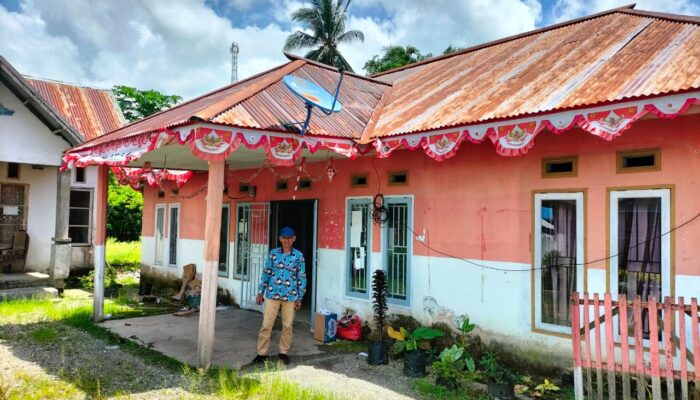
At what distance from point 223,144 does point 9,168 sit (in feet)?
33.8

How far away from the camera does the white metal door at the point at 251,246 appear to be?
998 centimetres

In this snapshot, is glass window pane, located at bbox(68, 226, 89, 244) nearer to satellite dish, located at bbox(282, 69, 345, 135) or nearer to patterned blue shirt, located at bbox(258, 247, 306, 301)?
patterned blue shirt, located at bbox(258, 247, 306, 301)

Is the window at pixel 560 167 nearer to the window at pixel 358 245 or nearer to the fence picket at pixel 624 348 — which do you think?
the fence picket at pixel 624 348

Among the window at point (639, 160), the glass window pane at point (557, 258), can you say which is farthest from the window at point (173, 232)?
the window at point (639, 160)

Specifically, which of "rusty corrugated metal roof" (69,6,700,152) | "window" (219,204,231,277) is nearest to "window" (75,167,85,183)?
"window" (219,204,231,277)

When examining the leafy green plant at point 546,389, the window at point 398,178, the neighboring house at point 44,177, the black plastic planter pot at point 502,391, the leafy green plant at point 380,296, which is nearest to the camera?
the black plastic planter pot at point 502,391

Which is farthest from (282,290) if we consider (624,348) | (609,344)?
(624,348)

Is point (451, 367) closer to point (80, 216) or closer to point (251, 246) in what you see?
point (251, 246)

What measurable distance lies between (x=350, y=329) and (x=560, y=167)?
3.93 m

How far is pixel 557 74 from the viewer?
6.30m

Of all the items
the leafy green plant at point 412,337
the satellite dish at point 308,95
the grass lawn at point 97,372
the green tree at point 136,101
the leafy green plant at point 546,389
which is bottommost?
the grass lawn at point 97,372

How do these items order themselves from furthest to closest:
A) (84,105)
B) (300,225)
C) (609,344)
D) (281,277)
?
(84,105), (300,225), (281,277), (609,344)

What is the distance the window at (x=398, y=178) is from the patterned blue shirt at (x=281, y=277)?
2.06 metres

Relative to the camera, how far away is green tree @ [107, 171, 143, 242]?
22328mm
